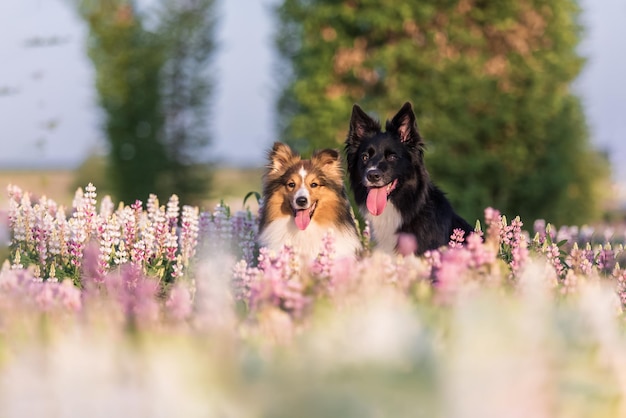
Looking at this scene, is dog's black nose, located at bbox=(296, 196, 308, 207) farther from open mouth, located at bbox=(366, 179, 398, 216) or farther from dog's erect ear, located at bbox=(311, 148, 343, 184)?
open mouth, located at bbox=(366, 179, 398, 216)

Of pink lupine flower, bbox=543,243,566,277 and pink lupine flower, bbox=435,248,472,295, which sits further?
pink lupine flower, bbox=543,243,566,277

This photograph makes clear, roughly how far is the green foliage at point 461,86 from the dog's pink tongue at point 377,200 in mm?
13091

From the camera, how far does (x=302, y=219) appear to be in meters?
7.08

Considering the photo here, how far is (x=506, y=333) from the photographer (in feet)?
11.7

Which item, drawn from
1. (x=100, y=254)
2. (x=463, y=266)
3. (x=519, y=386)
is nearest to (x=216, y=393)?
(x=519, y=386)

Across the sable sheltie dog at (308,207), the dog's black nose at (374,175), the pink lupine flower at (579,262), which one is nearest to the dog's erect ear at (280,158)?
the sable sheltie dog at (308,207)

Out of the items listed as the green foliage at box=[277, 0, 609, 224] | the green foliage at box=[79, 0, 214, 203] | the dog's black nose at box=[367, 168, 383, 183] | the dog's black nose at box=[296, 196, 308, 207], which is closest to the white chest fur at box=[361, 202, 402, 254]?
the dog's black nose at box=[367, 168, 383, 183]

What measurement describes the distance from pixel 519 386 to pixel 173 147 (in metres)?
24.2

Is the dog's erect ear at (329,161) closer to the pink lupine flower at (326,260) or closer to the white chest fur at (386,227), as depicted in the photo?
the white chest fur at (386,227)

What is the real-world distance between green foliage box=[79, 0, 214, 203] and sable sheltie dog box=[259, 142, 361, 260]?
18.6 meters

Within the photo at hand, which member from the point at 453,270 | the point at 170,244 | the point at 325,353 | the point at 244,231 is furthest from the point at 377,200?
the point at 325,353

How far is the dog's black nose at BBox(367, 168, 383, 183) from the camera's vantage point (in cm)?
721

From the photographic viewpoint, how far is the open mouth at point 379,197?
7.41 meters

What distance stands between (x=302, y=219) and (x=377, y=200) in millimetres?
785
